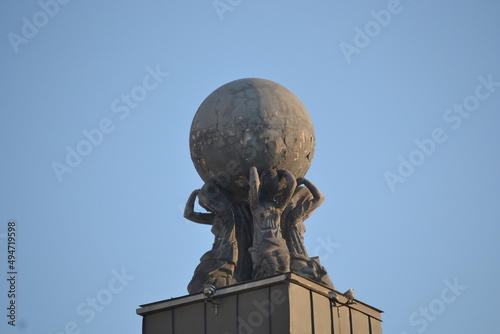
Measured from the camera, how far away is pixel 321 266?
30.0m

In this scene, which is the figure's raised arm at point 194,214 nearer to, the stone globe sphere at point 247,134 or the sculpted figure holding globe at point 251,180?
the sculpted figure holding globe at point 251,180

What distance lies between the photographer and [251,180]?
30.2m

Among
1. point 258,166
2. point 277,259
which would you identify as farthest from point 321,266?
point 258,166

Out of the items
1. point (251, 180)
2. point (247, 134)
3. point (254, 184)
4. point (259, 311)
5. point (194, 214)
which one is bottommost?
point (259, 311)

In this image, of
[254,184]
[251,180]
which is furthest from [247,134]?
[254,184]

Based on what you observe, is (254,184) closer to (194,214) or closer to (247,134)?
(247,134)

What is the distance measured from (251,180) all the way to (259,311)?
439 cm

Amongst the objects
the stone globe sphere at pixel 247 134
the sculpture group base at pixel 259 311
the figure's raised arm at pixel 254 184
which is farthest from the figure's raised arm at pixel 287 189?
the sculpture group base at pixel 259 311

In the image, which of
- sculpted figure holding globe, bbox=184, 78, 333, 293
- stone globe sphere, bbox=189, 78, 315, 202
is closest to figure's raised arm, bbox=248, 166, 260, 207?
sculpted figure holding globe, bbox=184, 78, 333, 293

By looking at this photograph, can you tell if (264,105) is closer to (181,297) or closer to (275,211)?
(275,211)

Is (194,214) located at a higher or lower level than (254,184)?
lower

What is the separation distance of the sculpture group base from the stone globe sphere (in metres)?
4.11

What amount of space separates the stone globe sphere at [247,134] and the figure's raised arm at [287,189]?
0.84 feet

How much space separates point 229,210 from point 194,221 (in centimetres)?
130
